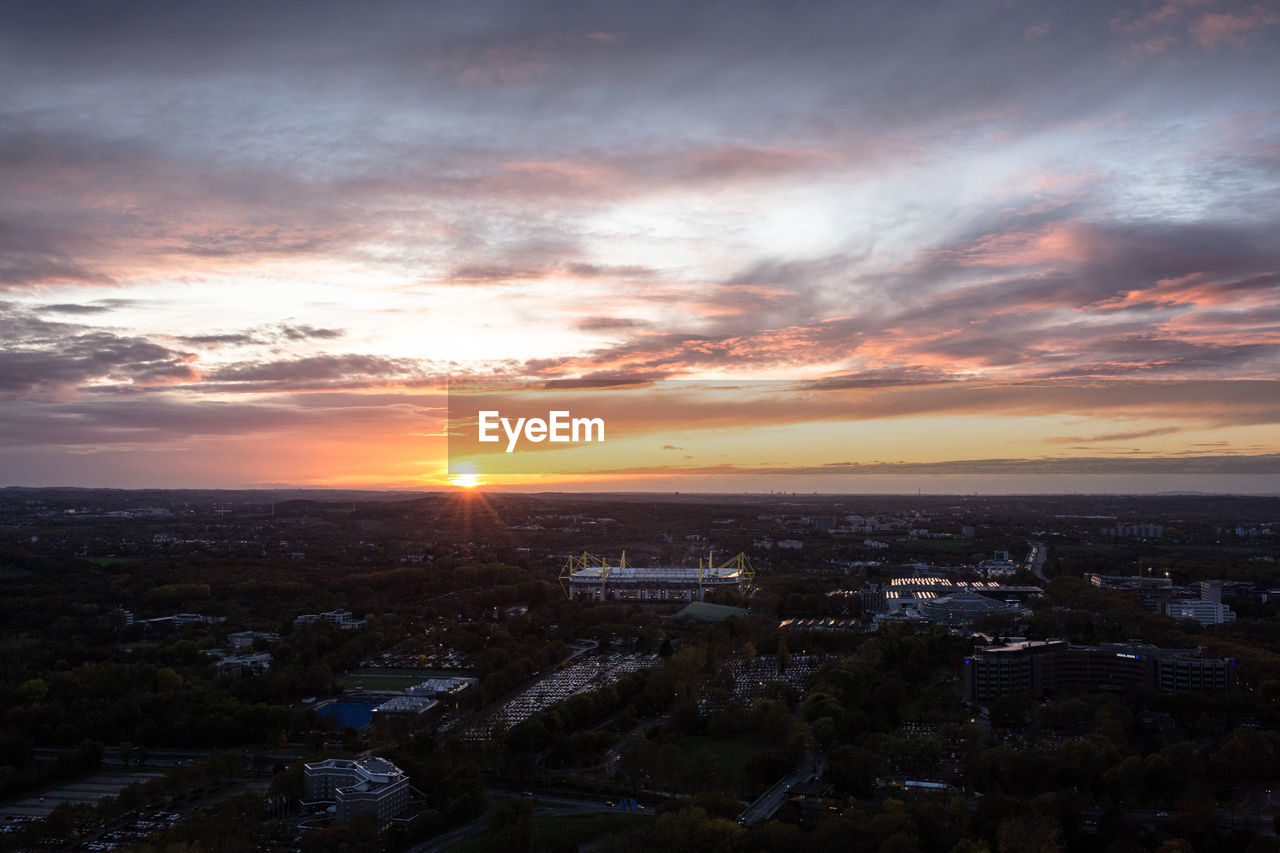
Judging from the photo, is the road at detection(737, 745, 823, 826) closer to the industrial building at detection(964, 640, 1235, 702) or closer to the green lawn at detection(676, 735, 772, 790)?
the green lawn at detection(676, 735, 772, 790)

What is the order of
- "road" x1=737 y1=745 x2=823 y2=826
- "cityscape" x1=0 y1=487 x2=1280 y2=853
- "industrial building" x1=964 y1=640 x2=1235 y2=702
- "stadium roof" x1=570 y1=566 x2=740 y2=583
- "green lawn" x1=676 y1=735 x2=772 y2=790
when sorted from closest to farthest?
"cityscape" x1=0 y1=487 x2=1280 y2=853
"road" x1=737 y1=745 x2=823 y2=826
"green lawn" x1=676 y1=735 x2=772 y2=790
"industrial building" x1=964 y1=640 x2=1235 y2=702
"stadium roof" x1=570 y1=566 x2=740 y2=583

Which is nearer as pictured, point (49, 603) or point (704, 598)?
Answer: point (49, 603)

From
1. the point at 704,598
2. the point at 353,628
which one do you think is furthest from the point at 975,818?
the point at 704,598

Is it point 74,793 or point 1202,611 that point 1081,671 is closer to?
point 1202,611

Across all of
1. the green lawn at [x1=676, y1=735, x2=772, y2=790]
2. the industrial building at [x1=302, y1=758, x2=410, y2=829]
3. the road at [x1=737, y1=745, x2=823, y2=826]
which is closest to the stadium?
the green lawn at [x1=676, y1=735, x2=772, y2=790]

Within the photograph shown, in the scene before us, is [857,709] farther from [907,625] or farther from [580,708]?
[907,625]
